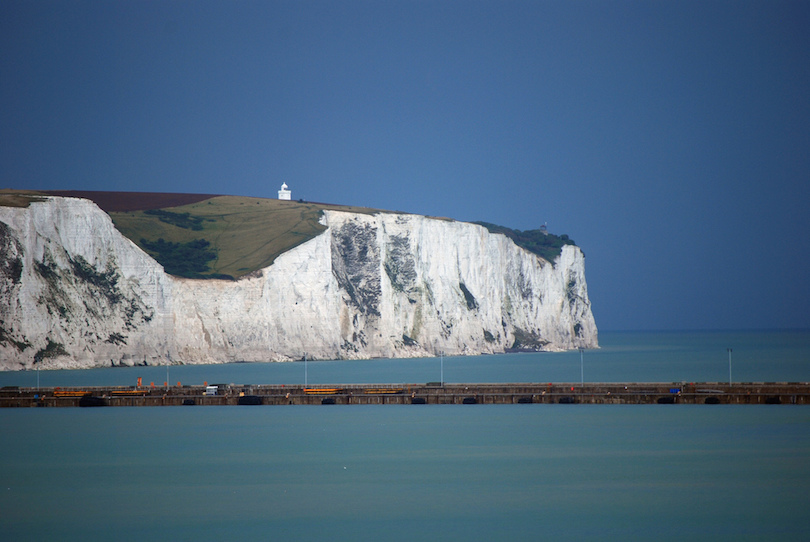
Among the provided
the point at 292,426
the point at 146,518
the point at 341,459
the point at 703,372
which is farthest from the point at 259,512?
the point at 703,372

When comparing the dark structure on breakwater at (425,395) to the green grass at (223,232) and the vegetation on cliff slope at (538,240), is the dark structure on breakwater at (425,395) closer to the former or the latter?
the green grass at (223,232)

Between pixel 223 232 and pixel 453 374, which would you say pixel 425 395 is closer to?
pixel 453 374

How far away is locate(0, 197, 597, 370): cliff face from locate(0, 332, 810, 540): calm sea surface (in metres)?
22.3

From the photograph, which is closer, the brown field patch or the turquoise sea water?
the turquoise sea water

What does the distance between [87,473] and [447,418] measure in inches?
650

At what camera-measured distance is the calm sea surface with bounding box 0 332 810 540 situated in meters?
22.2

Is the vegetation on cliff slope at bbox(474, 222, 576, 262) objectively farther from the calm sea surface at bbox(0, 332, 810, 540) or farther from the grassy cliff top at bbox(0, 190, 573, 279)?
the calm sea surface at bbox(0, 332, 810, 540)

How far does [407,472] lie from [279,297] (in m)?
51.1

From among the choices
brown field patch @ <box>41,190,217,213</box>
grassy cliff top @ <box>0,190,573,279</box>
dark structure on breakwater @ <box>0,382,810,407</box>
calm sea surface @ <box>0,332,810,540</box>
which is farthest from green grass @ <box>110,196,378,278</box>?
calm sea surface @ <box>0,332,810,540</box>

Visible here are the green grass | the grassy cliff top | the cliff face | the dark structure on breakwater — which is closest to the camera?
the dark structure on breakwater

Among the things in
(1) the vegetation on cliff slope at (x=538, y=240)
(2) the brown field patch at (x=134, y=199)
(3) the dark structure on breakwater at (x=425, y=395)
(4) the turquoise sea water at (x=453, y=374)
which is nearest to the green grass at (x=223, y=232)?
(2) the brown field patch at (x=134, y=199)

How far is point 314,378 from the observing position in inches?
2405

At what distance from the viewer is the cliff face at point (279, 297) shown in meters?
66.4

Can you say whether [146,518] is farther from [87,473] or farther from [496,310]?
[496,310]
